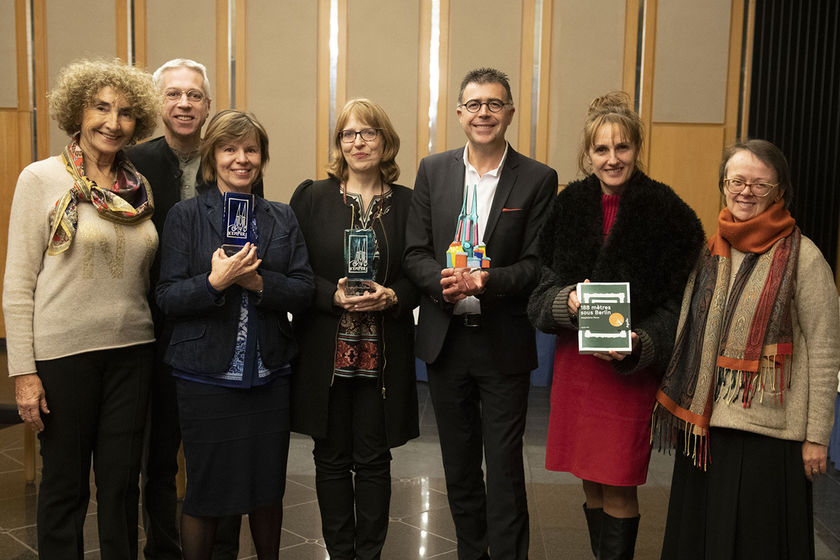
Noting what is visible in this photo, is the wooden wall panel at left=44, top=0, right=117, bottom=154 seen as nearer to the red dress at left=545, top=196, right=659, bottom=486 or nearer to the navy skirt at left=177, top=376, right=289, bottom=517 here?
the navy skirt at left=177, top=376, right=289, bottom=517

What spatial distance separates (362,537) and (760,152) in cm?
171

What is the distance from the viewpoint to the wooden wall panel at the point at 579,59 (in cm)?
661

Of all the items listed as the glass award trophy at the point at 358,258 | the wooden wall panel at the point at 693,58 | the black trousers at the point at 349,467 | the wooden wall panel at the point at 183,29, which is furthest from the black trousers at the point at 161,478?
the wooden wall panel at the point at 693,58

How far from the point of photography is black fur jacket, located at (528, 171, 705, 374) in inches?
83.9

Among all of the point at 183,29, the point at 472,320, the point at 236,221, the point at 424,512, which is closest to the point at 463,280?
the point at 472,320

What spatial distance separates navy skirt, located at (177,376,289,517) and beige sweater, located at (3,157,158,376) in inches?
12.3

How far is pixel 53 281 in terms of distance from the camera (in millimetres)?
2109

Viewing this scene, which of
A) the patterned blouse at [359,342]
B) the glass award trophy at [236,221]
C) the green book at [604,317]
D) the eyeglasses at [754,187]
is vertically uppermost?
the eyeglasses at [754,187]

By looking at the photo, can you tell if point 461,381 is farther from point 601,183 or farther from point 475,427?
point 601,183

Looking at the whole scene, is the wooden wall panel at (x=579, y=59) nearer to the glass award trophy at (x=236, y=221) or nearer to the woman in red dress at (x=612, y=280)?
the woman in red dress at (x=612, y=280)

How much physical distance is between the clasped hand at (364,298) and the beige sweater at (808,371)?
1.07 m

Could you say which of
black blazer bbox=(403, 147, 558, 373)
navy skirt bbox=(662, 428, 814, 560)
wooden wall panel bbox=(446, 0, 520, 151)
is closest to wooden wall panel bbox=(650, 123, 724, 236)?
wooden wall panel bbox=(446, 0, 520, 151)

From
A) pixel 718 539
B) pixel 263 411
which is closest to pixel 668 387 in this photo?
pixel 718 539

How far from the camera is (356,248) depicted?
7.59 feet
